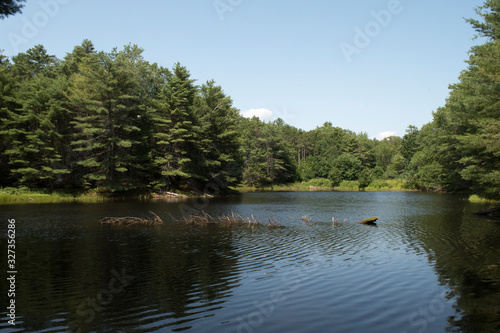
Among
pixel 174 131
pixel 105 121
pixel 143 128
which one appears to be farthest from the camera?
pixel 143 128

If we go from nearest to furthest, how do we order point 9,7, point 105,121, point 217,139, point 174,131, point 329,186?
point 9,7
point 105,121
point 174,131
point 217,139
point 329,186

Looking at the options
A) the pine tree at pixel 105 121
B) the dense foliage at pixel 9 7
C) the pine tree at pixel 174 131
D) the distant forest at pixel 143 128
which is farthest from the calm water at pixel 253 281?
the pine tree at pixel 174 131

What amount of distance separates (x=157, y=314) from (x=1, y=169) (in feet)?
144

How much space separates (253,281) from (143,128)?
43.3 metres

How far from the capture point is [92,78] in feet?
138

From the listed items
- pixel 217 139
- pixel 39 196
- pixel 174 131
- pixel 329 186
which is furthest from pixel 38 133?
pixel 329 186

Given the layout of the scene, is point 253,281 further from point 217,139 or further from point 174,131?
point 217,139

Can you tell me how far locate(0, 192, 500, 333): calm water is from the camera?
7.44m

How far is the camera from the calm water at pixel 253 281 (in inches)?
293

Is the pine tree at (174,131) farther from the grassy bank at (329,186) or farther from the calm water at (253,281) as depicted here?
the calm water at (253,281)

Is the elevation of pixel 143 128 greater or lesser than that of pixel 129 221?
greater

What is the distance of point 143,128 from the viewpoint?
49.2 m

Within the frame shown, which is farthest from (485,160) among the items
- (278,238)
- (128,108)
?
(128,108)

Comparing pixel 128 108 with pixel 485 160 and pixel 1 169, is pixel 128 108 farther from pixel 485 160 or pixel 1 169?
pixel 485 160
